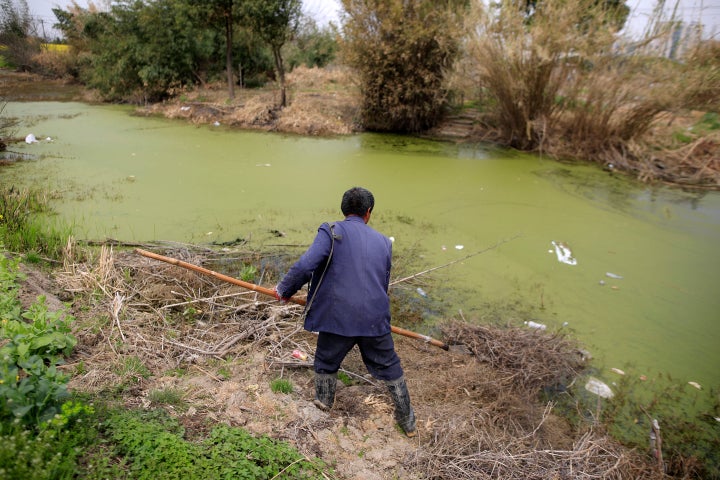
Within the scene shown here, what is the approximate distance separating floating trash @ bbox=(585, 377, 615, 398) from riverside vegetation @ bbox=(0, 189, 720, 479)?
0.06 meters

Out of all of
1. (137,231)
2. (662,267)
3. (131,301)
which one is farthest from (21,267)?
(662,267)

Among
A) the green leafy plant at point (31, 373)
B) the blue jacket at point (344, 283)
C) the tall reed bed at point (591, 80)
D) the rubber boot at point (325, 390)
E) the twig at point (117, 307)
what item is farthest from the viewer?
the tall reed bed at point (591, 80)

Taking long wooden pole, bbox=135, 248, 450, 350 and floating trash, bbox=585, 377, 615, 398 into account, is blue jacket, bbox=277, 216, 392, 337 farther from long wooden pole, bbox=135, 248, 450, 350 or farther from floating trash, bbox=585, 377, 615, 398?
floating trash, bbox=585, 377, 615, 398

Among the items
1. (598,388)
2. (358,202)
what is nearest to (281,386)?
(358,202)

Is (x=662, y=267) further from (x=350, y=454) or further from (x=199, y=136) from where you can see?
(x=199, y=136)

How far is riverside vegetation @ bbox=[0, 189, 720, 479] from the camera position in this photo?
1805 millimetres

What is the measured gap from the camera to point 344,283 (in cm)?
214

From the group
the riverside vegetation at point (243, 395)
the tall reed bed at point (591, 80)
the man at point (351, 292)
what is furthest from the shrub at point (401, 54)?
the man at point (351, 292)

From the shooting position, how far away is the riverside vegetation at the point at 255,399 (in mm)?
1805

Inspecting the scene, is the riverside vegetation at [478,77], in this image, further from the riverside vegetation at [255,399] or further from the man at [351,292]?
the man at [351,292]

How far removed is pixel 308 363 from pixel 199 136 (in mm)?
7270

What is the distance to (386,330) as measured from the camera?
7.29ft

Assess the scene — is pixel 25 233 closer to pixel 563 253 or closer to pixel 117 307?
pixel 117 307

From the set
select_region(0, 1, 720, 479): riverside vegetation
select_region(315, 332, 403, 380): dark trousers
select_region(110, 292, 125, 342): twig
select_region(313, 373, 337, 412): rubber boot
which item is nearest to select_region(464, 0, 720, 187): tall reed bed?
select_region(0, 1, 720, 479): riverside vegetation
